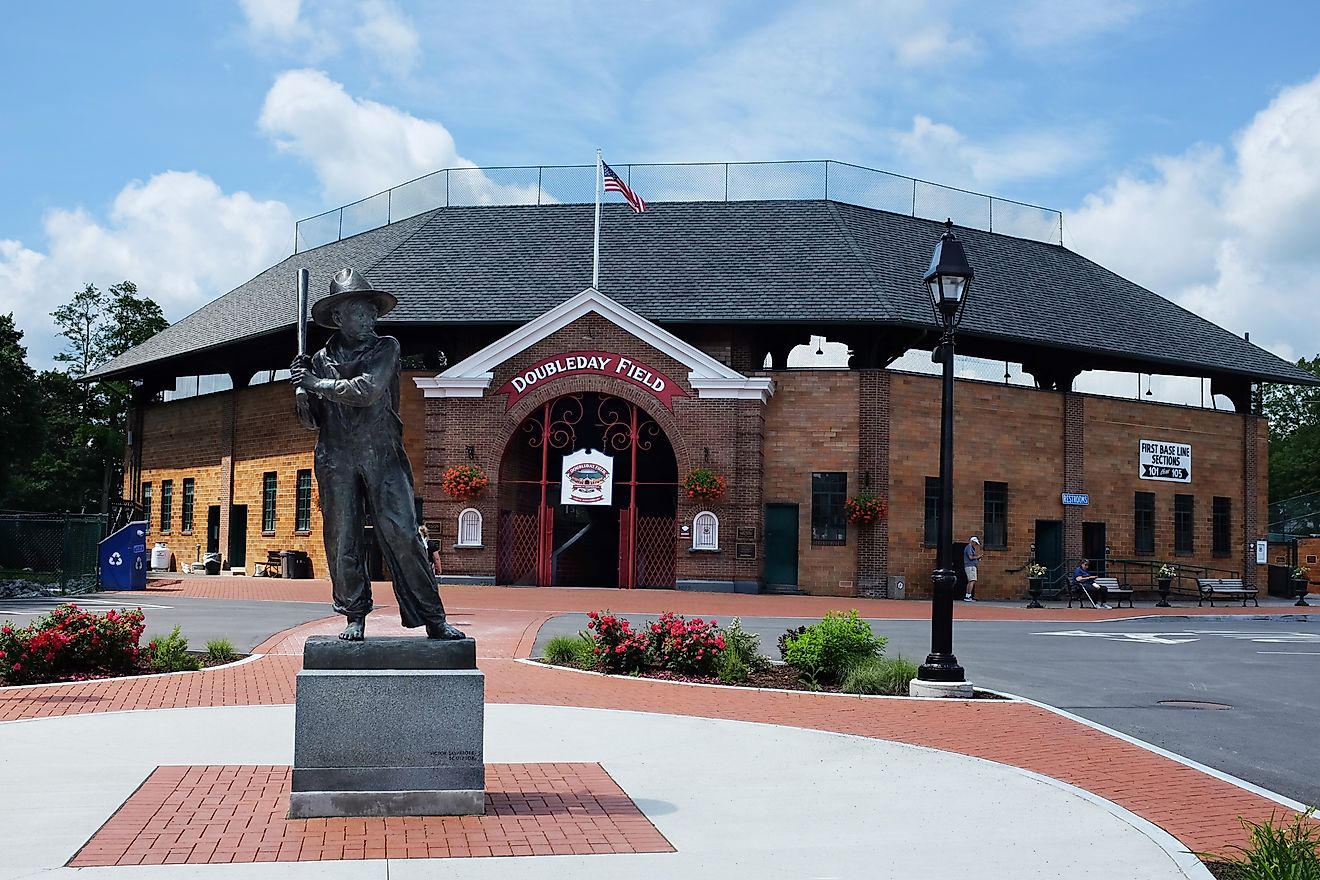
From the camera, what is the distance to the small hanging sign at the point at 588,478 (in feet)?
103

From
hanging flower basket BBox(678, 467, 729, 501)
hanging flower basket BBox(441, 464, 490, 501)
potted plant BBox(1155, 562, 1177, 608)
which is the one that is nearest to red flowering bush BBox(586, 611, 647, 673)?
hanging flower basket BBox(678, 467, 729, 501)

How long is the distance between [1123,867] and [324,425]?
507cm

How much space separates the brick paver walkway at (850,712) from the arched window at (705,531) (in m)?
13.1

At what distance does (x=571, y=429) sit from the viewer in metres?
31.8

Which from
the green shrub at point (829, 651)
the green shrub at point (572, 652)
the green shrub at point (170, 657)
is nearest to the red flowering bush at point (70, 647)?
the green shrub at point (170, 657)

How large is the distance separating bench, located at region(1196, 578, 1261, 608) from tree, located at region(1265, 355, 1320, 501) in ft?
112

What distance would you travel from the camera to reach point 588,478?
31.5 meters

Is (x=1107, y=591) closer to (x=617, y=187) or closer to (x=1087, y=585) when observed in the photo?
(x=1087, y=585)

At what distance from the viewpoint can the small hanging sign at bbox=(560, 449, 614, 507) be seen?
3136cm

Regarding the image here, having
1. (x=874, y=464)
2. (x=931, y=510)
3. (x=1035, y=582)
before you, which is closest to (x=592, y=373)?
(x=874, y=464)

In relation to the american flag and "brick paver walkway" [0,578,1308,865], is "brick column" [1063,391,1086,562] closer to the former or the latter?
the american flag

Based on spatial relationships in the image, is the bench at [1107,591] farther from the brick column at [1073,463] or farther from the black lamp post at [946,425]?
the black lamp post at [946,425]

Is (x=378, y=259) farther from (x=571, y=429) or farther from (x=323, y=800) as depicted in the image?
(x=323, y=800)

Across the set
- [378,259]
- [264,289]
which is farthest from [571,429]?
[264,289]
